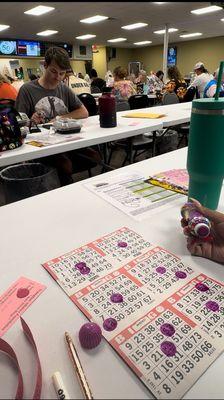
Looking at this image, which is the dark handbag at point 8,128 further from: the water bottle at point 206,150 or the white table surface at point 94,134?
the water bottle at point 206,150

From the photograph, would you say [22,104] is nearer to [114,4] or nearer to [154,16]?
[114,4]

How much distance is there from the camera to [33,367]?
379mm

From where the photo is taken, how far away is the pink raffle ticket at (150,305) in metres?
0.37

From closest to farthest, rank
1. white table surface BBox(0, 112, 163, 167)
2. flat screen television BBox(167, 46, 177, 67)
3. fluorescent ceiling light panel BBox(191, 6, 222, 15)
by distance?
white table surface BBox(0, 112, 163, 167)
fluorescent ceiling light panel BBox(191, 6, 222, 15)
flat screen television BBox(167, 46, 177, 67)

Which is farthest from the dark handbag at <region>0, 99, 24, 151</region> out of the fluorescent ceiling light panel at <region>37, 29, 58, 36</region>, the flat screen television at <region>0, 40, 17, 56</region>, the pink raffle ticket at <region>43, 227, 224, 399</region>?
the flat screen television at <region>0, 40, 17, 56</region>

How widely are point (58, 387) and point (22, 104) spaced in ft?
7.00

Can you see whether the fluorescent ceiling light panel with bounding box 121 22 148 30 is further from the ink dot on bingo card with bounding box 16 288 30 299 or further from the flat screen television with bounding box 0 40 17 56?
the ink dot on bingo card with bounding box 16 288 30 299

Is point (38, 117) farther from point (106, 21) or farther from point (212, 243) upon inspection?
point (106, 21)

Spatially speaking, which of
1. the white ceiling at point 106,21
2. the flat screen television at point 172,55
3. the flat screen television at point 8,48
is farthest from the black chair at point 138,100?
the flat screen television at point 172,55

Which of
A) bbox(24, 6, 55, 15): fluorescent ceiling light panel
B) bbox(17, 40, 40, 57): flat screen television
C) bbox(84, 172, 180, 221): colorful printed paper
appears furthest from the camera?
bbox(17, 40, 40, 57): flat screen television

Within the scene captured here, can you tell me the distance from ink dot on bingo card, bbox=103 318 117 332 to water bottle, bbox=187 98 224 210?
0.40m

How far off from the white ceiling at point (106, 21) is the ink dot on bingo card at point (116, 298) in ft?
20.1

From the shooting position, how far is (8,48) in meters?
9.10

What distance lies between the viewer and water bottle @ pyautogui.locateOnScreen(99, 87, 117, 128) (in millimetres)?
1747
